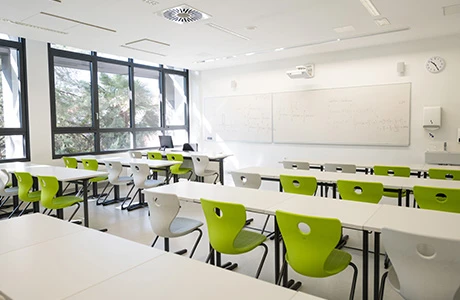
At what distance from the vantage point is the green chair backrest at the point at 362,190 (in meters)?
3.24

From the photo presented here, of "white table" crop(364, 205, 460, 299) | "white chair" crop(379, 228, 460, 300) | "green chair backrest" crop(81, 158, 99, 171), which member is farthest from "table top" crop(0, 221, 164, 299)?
"green chair backrest" crop(81, 158, 99, 171)

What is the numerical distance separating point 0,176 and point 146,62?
495cm

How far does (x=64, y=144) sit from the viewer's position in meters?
7.11

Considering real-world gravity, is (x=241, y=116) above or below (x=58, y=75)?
below

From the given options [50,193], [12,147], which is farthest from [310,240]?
[12,147]

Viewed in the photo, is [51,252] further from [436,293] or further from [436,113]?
[436,113]

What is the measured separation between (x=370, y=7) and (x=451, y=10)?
48.9 inches

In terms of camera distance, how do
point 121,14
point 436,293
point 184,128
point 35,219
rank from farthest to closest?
point 184,128 < point 121,14 < point 35,219 < point 436,293

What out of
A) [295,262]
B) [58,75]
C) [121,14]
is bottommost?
[295,262]

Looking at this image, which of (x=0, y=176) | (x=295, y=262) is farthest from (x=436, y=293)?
(x=0, y=176)

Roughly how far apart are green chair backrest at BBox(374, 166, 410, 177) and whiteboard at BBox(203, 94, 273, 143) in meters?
4.02

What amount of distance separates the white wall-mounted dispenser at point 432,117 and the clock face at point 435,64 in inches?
28.2

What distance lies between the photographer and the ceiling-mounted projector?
24.5 feet

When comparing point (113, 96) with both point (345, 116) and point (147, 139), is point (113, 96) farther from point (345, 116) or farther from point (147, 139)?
point (345, 116)
